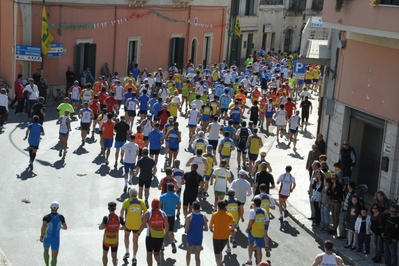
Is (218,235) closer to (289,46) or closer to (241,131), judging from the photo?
(241,131)

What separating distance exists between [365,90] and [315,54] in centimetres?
342

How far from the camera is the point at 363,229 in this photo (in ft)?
54.4

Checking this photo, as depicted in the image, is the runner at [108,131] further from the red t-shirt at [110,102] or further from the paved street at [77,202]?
the red t-shirt at [110,102]

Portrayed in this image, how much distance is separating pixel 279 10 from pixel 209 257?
150 ft

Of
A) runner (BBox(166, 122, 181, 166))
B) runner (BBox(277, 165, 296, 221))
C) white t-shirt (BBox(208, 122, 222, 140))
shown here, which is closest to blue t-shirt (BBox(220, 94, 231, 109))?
white t-shirt (BBox(208, 122, 222, 140))

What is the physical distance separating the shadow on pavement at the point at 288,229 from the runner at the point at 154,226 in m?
4.85

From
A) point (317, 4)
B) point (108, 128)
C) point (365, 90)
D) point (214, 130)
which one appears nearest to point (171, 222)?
point (108, 128)

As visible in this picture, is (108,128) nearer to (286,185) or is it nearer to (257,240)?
(286,185)

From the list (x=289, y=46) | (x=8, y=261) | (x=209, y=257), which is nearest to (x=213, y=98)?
(x=209, y=257)

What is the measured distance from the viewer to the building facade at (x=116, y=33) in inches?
1230

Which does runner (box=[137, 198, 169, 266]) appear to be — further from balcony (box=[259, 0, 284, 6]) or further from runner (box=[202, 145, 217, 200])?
balcony (box=[259, 0, 284, 6])

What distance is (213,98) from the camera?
96.7 feet

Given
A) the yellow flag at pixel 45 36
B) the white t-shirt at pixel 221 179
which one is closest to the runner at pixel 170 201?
the white t-shirt at pixel 221 179

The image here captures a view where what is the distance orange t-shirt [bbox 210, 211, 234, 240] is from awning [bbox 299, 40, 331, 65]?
30.5 ft
